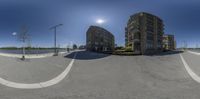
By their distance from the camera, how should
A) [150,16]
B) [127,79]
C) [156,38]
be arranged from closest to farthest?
[127,79], [150,16], [156,38]

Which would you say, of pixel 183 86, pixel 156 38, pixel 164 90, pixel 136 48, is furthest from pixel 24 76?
pixel 156 38

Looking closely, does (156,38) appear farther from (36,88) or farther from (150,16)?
(36,88)

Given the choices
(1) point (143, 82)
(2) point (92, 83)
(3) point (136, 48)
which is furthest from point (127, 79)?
(3) point (136, 48)

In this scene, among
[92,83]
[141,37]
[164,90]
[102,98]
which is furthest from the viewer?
[141,37]

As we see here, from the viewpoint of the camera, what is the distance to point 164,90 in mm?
7426

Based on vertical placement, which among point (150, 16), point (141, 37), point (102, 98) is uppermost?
point (150, 16)

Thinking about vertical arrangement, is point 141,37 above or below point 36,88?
above

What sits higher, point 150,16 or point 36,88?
point 150,16

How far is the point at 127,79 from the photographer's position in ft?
31.6

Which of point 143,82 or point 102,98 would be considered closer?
point 102,98

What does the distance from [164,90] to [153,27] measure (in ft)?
171

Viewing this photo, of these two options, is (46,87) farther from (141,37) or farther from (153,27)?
(153,27)

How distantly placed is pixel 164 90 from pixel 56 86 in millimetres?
5536

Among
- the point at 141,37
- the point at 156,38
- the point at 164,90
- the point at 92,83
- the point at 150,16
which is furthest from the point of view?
the point at 156,38
